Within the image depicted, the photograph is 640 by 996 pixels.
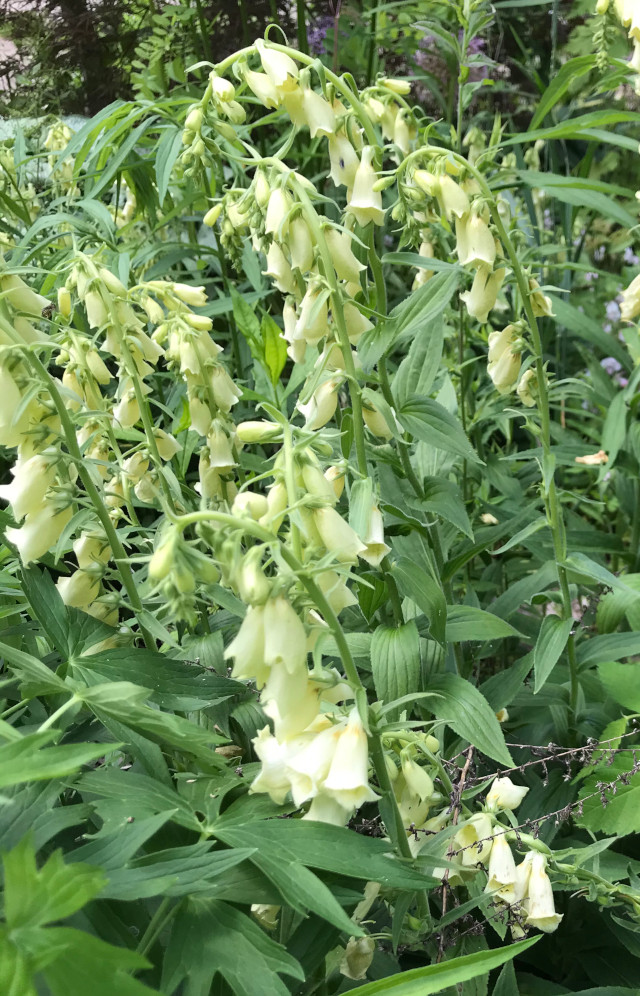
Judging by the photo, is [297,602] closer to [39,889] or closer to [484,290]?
[39,889]

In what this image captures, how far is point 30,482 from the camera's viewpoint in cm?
99

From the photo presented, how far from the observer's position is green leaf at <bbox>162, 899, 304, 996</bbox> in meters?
0.71

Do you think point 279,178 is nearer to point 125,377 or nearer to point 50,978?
point 125,377

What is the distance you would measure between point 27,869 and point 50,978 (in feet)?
0.23

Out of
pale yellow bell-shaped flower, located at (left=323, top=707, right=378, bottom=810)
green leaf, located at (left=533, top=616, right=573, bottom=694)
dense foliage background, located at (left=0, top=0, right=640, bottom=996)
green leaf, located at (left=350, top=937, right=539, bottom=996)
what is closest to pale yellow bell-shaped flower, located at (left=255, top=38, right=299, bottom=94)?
dense foliage background, located at (left=0, top=0, right=640, bottom=996)

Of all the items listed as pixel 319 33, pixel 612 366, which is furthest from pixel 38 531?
pixel 612 366

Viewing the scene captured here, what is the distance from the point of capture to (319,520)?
2.71 feet

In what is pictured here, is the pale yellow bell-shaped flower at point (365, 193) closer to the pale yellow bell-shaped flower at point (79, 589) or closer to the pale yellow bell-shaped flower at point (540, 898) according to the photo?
the pale yellow bell-shaped flower at point (79, 589)

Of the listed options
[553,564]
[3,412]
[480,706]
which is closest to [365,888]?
[480,706]

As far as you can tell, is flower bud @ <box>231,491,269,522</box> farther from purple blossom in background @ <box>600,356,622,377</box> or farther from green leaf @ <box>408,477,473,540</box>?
purple blossom in background @ <box>600,356,622,377</box>

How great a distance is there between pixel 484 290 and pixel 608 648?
27.2 inches

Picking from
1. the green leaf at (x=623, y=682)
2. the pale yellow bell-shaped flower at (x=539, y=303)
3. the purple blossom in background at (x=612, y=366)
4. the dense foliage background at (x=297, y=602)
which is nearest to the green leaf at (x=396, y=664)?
the dense foliage background at (x=297, y=602)

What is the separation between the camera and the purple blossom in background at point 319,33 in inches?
108

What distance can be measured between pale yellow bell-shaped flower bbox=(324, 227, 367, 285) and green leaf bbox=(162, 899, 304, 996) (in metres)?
0.76
